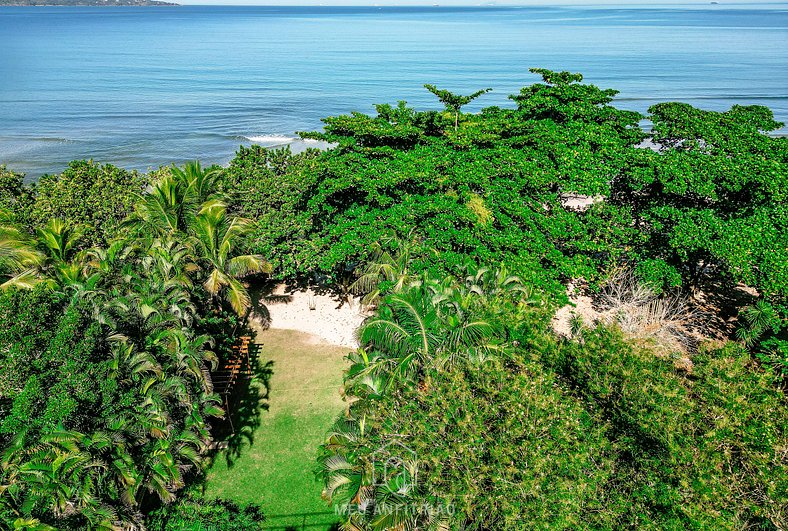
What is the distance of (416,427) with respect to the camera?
8.16m

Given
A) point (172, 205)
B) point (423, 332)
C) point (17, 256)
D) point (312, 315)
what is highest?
point (172, 205)

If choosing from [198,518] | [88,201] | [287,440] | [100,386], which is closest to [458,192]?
[287,440]

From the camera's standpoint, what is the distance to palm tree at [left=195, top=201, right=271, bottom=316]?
562 inches

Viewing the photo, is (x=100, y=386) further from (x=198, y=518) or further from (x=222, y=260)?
(x=222, y=260)

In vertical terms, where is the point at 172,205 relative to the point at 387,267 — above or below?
above

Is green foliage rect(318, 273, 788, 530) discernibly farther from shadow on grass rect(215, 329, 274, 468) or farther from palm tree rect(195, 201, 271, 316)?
palm tree rect(195, 201, 271, 316)

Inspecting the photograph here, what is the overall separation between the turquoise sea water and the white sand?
21.7m

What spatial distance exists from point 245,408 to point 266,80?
198 ft

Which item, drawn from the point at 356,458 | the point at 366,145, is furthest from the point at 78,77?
the point at 356,458

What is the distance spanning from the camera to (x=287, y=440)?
41.9ft

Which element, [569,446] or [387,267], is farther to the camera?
[387,267]

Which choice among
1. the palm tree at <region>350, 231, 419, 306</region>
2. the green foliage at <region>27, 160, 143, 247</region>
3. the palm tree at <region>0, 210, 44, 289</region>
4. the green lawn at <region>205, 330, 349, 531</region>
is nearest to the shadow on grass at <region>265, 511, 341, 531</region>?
the green lawn at <region>205, 330, 349, 531</region>

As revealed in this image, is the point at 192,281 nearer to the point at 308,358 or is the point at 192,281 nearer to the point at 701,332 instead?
the point at 308,358

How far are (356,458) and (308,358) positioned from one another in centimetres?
780
